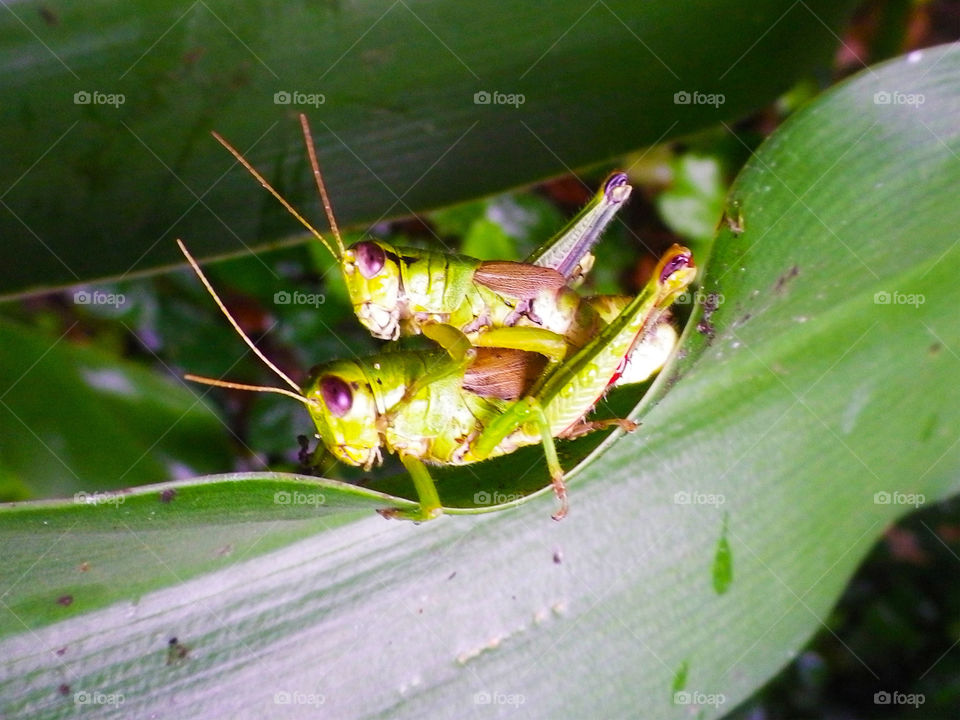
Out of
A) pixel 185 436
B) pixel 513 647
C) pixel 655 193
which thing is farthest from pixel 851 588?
pixel 185 436

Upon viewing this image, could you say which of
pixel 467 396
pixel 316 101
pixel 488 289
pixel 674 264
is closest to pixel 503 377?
pixel 467 396

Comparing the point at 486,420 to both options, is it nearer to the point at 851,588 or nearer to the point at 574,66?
the point at 574,66

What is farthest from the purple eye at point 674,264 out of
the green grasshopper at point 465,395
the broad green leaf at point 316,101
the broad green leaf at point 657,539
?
the broad green leaf at point 316,101

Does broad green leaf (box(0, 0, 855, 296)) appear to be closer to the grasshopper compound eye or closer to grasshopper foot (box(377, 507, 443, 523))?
the grasshopper compound eye

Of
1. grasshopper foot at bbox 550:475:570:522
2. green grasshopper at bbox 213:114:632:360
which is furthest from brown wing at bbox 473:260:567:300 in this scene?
grasshopper foot at bbox 550:475:570:522

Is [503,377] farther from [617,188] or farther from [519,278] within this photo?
[617,188]

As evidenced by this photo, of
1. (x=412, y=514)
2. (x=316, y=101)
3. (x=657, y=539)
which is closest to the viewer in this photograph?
(x=412, y=514)

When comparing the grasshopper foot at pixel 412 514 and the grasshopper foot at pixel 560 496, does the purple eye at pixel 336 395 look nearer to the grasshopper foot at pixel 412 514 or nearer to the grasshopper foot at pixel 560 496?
the grasshopper foot at pixel 412 514
